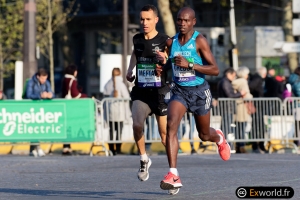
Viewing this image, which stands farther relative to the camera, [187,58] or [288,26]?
[288,26]

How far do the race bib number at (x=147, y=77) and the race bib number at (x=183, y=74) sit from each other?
4.80 ft

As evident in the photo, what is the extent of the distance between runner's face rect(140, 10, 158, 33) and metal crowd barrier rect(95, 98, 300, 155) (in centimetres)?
885

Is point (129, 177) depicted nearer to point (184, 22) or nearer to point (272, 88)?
point (184, 22)

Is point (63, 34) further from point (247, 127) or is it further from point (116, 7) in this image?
point (247, 127)

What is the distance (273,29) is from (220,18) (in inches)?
480

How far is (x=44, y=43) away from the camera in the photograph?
5256cm

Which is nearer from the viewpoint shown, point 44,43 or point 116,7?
point 44,43

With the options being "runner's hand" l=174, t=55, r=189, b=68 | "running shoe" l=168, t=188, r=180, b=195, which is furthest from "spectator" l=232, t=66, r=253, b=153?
"running shoe" l=168, t=188, r=180, b=195

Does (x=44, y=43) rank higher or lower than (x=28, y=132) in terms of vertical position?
higher

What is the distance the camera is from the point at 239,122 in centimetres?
2181

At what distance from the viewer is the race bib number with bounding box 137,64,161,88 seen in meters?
12.6

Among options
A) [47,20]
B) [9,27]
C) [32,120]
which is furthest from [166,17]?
[32,120]

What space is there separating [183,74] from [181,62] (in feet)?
0.90

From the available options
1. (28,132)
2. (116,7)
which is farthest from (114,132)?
(116,7)
